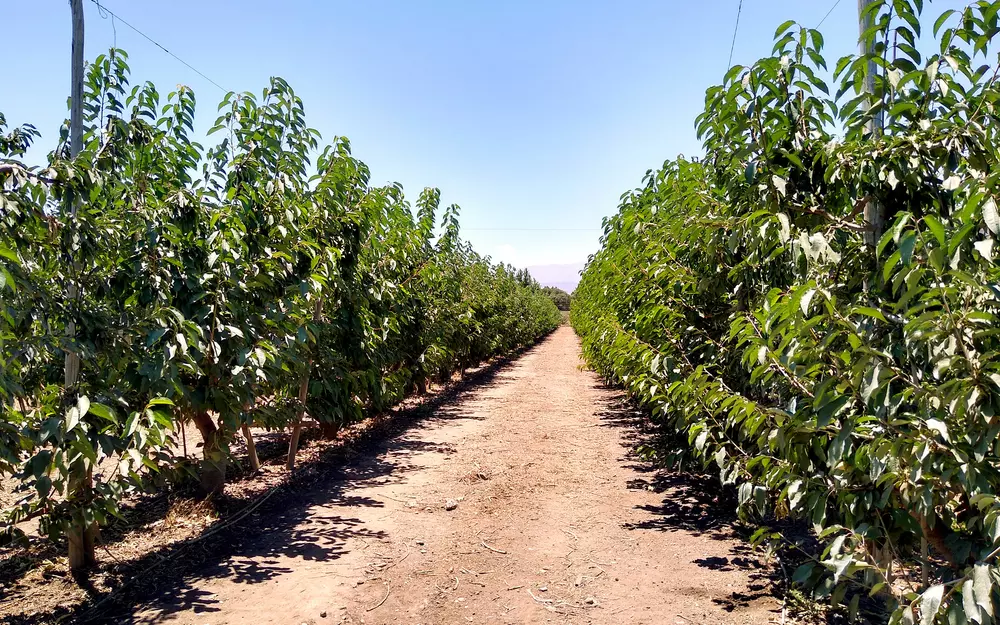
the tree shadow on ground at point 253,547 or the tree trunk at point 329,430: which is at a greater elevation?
the tree trunk at point 329,430

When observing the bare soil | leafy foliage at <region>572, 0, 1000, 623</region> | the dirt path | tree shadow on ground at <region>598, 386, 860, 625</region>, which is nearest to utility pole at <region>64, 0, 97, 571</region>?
the bare soil

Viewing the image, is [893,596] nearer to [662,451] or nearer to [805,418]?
[805,418]

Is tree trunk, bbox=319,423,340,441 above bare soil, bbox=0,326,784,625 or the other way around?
above

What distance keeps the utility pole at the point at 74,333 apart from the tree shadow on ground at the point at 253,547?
0.22 metres

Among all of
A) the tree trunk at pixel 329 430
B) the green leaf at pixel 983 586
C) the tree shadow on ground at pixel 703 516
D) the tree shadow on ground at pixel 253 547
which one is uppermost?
the green leaf at pixel 983 586

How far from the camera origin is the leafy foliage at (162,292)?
118 inches

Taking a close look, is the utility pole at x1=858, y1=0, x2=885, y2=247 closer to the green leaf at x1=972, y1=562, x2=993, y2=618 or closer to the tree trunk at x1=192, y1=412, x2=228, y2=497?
the green leaf at x1=972, y1=562, x2=993, y2=618

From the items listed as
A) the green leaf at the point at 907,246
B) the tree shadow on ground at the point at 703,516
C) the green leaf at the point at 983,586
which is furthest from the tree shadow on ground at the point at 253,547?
the green leaf at the point at 907,246

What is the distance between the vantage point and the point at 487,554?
4434 mm

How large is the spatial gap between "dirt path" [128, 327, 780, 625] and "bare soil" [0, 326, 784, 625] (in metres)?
0.01

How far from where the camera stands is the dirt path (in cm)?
354

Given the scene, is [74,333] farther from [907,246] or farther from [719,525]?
[719,525]

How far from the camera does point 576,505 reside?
18.6 feet

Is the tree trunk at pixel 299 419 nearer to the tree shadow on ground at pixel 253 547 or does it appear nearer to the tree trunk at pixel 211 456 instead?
the tree shadow on ground at pixel 253 547
